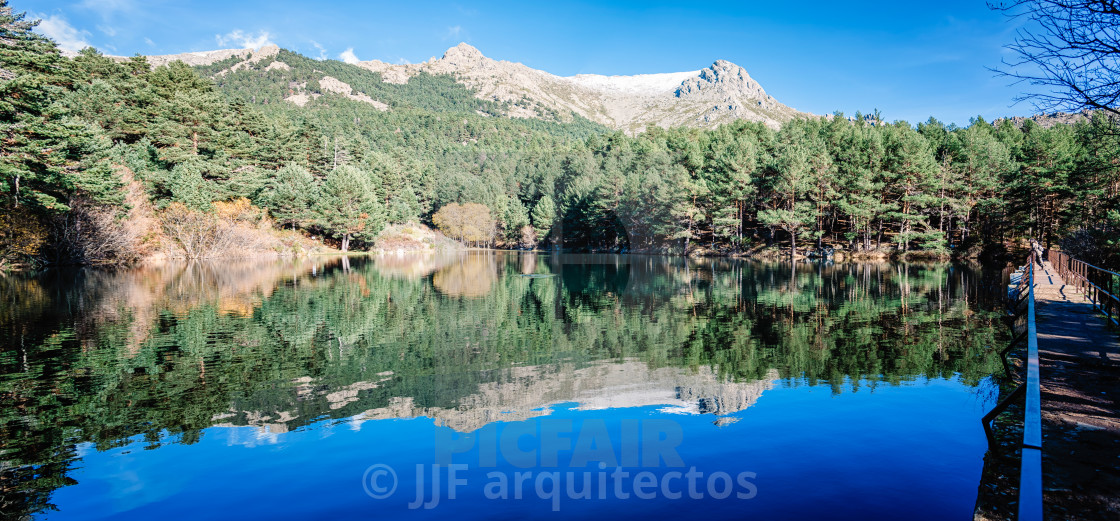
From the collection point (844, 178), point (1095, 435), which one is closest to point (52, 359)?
point (1095, 435)

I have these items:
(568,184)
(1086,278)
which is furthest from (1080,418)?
(568,184)

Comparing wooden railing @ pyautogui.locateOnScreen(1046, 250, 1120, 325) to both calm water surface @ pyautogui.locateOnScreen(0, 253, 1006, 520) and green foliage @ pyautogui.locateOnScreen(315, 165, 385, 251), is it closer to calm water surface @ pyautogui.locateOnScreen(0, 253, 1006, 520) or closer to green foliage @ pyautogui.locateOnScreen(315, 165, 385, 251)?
calm water surface @ pyautogui.locateOnScreen(0, 253, 1006, 520)

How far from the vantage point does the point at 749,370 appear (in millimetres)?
12219

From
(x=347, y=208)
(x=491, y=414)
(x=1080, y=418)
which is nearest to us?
(x=1080, y=418)

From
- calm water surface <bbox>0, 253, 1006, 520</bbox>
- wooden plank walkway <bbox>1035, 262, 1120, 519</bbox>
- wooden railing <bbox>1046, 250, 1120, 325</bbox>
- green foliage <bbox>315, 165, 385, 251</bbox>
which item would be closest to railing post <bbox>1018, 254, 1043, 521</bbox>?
wooden plank walkway <bbox>1035, 262, 1120, 519</bbox>

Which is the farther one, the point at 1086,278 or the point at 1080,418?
the point at 1086,278

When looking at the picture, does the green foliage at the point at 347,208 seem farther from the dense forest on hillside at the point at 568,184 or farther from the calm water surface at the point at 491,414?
the calm water surface at the point at 491,414

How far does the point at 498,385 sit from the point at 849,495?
654cm

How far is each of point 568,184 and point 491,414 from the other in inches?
3679

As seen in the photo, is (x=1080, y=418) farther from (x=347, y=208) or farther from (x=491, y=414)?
(x=347, y=208)

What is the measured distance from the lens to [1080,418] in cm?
672

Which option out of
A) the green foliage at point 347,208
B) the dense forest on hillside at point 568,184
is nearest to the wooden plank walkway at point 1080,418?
the dense forest on hillside at point 568,184

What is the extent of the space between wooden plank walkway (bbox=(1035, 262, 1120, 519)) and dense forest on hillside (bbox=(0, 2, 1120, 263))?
6.13m

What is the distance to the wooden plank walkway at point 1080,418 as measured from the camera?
482 centimetres
